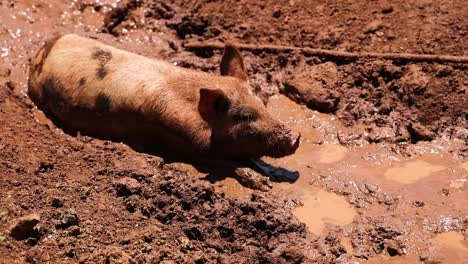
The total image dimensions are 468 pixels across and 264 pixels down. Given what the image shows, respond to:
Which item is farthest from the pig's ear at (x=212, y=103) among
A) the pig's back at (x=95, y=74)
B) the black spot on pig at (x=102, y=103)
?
the black spot on pig at (x=102, y=103)

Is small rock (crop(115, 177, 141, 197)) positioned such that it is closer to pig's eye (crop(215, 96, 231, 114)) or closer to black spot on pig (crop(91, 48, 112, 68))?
pig's eye (crop(215, 96, 231, 114))

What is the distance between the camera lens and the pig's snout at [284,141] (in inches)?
321

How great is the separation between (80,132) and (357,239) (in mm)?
3438

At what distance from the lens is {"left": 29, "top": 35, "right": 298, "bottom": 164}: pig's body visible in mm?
8078

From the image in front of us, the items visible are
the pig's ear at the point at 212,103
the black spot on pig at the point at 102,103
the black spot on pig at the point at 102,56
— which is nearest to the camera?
the pig's ear at the point at 212,103

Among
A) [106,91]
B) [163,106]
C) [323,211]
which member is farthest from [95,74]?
[323,211]

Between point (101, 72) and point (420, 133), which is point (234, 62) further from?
point (420, 133)

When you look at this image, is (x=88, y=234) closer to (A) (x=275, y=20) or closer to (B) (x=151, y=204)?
(B) (x=151, y=204)

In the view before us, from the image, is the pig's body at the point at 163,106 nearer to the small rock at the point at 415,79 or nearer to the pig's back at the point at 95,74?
the pig's back at the point at 95,74

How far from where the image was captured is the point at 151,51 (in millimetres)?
10148

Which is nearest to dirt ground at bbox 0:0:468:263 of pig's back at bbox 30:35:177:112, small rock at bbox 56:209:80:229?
small rock at bbox 56:209:80:229

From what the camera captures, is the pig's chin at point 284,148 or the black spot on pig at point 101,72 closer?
the pig's chin at point 284,148

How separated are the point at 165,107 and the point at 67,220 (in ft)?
7.36

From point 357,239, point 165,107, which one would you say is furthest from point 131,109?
point 357,239
